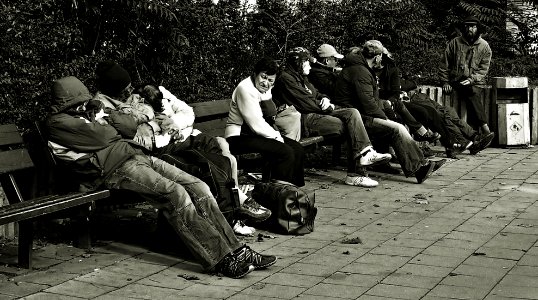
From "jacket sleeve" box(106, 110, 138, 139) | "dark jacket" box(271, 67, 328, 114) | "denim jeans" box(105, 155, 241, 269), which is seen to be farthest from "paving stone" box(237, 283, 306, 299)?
"dark jacket" box(271, 67, 328, 114)

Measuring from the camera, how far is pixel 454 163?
1185 cm

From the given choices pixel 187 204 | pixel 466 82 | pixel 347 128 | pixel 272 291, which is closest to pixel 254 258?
pixel 272 291

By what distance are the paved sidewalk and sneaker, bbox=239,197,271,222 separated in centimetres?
20

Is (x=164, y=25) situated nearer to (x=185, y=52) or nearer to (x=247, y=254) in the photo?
(x=185, y=52)

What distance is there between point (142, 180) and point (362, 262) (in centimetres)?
168

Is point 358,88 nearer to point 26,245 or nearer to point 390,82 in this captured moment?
point 390,82

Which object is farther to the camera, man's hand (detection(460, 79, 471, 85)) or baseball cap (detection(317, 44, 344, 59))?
man's hand (detection(460, 79, 471, 85))

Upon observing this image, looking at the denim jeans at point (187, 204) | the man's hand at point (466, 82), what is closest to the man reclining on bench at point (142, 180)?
the denim jeans at point (187, 204)

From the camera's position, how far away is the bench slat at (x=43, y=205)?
244 inches

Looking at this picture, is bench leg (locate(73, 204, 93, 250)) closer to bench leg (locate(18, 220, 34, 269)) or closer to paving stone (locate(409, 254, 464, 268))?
bench leg (locate(18, 220, 34, 269))

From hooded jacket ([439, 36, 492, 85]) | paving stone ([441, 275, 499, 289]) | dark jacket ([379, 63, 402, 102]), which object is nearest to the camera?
paving stone ([441, 275, 499, 289])

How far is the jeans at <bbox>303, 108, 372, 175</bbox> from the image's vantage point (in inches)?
404

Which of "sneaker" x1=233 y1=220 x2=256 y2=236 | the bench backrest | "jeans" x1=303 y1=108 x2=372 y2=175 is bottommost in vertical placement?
"sneaker" x1=233 y1=220 x2=256 y2=236

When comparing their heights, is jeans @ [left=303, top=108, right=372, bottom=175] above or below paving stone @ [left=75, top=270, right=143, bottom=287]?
above
